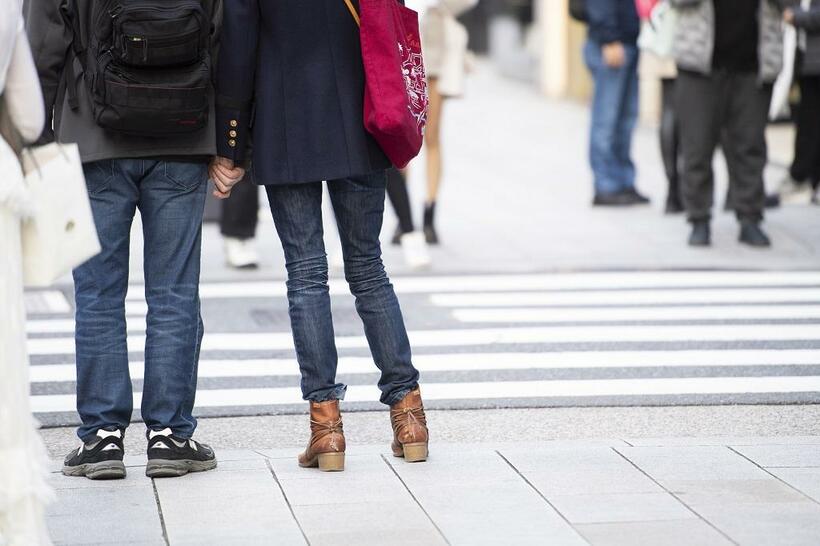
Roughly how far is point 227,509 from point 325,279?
2.89 feet

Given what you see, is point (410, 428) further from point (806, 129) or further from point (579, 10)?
point (579, 10)

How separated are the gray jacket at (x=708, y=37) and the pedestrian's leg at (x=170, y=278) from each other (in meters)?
5.30

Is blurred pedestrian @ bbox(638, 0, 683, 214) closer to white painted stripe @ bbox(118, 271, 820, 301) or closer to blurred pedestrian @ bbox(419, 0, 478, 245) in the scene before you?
blurred pedestrian @ bbox(419, 0, 478, 245)

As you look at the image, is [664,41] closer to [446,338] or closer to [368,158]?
[446,338]

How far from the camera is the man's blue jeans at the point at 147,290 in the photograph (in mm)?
4887

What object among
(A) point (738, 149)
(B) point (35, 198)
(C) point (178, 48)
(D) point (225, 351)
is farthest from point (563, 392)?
(A) point (738, 149)

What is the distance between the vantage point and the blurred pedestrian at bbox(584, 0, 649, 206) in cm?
1207

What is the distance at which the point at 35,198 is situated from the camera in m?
3.85

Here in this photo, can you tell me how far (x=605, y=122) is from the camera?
1219cm

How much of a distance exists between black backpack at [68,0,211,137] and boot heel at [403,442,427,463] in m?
1.25

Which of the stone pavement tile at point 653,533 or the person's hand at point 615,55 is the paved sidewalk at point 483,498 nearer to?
the stone pavement tile at point 653,533

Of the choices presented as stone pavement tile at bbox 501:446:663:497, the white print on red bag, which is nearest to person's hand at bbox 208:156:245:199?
the white print on red bag

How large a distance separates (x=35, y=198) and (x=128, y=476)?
4.51 ft

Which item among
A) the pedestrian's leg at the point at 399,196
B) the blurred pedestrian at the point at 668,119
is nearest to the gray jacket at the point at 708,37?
the blurred pedestrian at the point at 668,119
